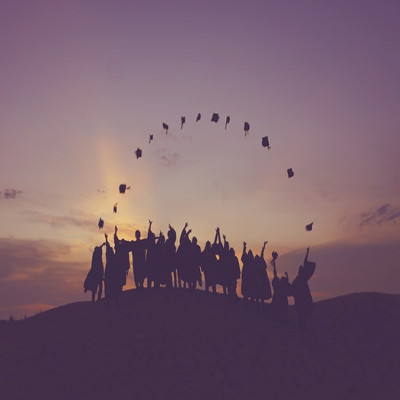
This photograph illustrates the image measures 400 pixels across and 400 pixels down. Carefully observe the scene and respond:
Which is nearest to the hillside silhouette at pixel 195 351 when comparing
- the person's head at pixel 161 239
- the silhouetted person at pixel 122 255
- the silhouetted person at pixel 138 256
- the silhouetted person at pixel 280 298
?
the silhouetted person at pixel 280 298

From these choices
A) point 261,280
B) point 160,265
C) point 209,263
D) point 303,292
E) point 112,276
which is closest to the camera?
point 112,276

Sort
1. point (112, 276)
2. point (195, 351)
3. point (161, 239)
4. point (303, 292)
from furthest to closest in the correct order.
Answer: point (161, 239) < point (303, 292) < point (112, 276) < point (195, 351)

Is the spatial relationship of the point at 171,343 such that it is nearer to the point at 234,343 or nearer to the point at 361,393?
the point at 234,343

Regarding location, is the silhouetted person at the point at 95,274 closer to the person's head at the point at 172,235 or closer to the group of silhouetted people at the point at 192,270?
the group of silhouetted people at the point at 192,270

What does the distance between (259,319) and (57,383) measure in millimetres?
8908

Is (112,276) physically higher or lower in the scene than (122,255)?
lower

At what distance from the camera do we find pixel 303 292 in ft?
70.4

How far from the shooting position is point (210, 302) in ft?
71.3

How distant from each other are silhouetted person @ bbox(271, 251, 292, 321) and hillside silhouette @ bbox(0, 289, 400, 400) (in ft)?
1.73

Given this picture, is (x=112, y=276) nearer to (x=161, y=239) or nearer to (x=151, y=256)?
(x=151, y=256)

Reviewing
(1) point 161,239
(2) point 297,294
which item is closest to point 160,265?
(1) point 161,239

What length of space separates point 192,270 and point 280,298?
4.03m

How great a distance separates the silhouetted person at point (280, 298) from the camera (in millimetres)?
21734

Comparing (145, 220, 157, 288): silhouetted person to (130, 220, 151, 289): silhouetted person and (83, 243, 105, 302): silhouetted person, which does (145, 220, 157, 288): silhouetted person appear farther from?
(83, 243, 105, 302): silhouetted person
